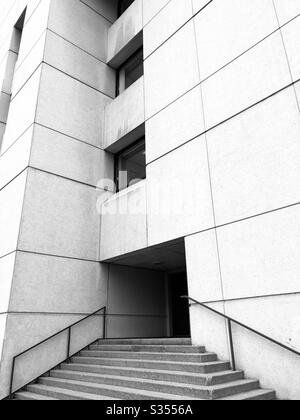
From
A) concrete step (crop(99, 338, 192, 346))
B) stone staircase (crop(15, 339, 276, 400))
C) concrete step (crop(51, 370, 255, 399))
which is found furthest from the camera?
concrete step (crop(99, 338, 192, 346))

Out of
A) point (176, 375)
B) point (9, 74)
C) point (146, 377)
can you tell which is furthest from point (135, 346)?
point (9, 74)

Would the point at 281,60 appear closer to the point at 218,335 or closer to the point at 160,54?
the point at 160,54

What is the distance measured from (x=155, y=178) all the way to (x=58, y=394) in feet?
18.5

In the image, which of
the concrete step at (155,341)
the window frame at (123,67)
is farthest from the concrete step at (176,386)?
the window frame at (123,67)

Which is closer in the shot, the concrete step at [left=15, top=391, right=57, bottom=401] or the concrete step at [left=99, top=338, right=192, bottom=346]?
the concrete step at [left=15, top=391, right=57, bottom=401]

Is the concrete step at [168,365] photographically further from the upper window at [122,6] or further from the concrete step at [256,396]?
the upper window at [122,6]

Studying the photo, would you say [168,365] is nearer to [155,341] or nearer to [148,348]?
[148,348]

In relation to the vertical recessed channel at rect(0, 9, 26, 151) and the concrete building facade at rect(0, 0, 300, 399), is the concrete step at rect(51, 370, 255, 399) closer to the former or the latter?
the concrete building facade at rect(0, 0, 300, 399)

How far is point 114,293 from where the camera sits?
1037 centimetres

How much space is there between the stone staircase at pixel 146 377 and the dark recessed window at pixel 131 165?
4928 mm

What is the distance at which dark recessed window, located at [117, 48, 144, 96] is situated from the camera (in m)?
12.4

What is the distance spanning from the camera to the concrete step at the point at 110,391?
202 inches

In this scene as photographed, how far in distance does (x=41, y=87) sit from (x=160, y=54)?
391 cm

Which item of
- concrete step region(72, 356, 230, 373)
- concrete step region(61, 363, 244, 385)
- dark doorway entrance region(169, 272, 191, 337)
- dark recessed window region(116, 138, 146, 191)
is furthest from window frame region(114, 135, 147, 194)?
concrete step region(61, 363, 244, 385)
